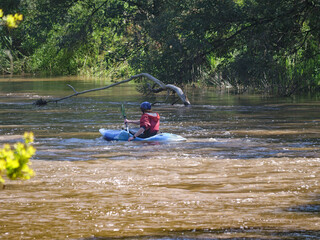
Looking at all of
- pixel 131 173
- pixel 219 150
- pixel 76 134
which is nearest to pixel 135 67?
pixel 76 134

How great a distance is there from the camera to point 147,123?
12445 millimetres

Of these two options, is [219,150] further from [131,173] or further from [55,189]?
[55,189]

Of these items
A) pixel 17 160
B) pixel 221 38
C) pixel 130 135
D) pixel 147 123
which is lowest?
pixel 130 135

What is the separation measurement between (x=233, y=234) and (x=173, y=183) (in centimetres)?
255

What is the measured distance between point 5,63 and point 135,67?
23.1m

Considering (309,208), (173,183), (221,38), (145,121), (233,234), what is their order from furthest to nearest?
(221,38), (145,121), (173,183), (309,208), (233,234)

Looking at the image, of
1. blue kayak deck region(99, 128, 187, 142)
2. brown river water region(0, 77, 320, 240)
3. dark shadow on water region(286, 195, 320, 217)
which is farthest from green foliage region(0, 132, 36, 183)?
blue kayak deck region(99, 128, 187, 142)

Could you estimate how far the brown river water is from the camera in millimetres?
5906

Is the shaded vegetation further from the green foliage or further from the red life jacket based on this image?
the green foliage

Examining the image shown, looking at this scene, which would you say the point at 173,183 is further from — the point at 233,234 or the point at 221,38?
the point at 221,38

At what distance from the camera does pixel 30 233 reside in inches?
227

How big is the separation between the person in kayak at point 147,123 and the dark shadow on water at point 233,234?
6.71 metres

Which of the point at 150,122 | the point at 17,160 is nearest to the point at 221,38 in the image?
the point at 150,122

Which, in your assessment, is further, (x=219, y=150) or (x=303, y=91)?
(x=303, y=91)
